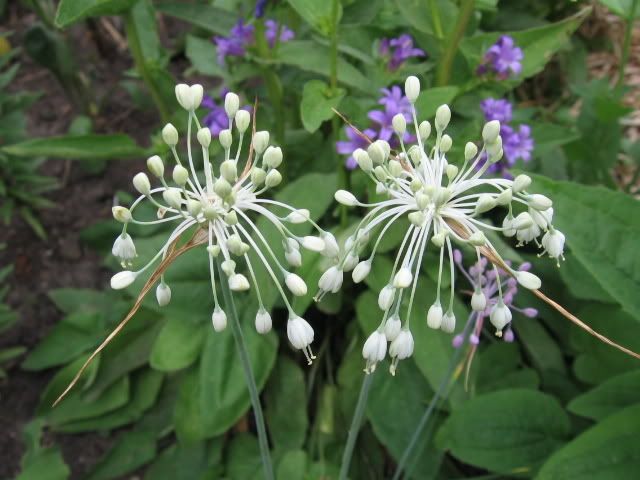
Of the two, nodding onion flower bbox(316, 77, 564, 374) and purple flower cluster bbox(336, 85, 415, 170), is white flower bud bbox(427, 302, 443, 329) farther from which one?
purple flower cluster bbox(336, 85, 415, 170)

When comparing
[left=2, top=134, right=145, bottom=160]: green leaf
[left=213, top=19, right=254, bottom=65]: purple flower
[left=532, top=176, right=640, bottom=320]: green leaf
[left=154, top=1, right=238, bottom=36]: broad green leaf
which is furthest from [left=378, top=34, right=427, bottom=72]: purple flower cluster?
[left=2, top=134, right=145, bottom=160]: green leaf

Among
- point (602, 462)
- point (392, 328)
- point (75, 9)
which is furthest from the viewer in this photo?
point (75, 9)

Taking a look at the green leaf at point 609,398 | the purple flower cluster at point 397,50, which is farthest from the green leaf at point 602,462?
the purple flower cluster at point 397,50

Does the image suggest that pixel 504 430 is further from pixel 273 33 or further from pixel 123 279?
pixel 273 33

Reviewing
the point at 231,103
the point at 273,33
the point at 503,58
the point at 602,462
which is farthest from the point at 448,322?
the point at 273,33

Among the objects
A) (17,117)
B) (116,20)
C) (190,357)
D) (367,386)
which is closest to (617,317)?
(367,386)

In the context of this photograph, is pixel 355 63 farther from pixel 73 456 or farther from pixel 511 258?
pixel 73 456
